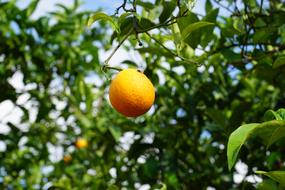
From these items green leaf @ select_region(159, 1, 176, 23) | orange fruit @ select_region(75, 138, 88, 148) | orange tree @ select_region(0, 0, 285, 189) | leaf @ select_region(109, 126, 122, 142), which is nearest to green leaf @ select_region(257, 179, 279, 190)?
orange tree @ select_region(0, 0, 285, 189)

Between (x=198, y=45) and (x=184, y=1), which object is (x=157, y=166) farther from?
(x=184, y=1)

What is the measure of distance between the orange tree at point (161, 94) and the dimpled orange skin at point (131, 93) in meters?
0.06

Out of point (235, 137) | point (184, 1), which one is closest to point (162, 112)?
point (184, 1)

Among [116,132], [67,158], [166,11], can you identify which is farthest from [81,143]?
[166,11]

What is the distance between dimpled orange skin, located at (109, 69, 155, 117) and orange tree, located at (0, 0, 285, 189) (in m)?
0.06

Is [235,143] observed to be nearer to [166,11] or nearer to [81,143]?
[166,11]

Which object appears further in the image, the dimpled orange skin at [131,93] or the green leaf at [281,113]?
the dimpled orange skin at [131,93]

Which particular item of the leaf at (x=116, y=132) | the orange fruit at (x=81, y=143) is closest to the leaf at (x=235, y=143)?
the leaf at (x=116, y=132)

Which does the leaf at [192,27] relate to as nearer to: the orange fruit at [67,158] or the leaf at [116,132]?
the leaf at [116,132]

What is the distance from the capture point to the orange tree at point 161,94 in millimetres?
1474

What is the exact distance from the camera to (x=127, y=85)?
1.07 m

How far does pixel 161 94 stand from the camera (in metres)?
2.10

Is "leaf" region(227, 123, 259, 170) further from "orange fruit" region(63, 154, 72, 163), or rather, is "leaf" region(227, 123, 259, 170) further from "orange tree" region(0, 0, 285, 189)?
"orange fruit" region(63, 154, 72, 163)

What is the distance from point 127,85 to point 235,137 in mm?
329
